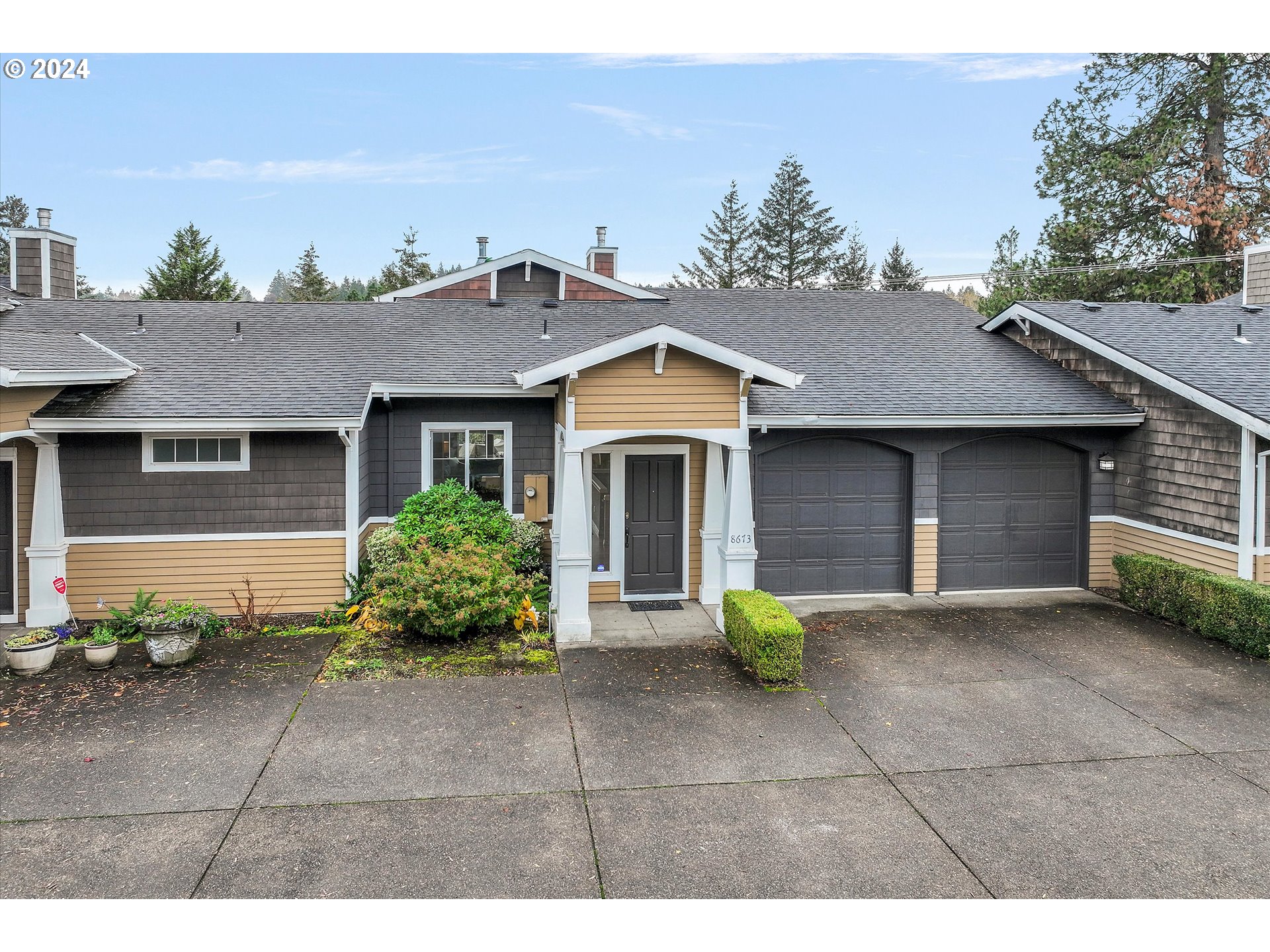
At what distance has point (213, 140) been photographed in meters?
30.8

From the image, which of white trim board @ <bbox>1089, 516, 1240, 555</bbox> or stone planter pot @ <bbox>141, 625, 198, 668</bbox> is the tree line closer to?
white trim board @ <bbox>1089, 516, 1240, 555</bbox>

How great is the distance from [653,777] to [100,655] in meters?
5.79

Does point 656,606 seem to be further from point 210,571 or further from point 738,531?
point 210,571

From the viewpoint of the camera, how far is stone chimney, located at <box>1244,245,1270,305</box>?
1443 cm

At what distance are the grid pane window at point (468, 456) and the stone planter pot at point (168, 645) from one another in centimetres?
369

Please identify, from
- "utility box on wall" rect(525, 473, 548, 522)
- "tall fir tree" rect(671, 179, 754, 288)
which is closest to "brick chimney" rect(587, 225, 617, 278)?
"utility box on wall" rect(525, 473, 548, 522)

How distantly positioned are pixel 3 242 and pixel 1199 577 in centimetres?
5955

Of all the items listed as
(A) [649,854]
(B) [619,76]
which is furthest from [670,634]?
(B) [619,76]

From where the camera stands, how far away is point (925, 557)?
11398 mm

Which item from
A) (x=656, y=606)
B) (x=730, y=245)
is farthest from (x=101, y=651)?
(x=730, y=245)

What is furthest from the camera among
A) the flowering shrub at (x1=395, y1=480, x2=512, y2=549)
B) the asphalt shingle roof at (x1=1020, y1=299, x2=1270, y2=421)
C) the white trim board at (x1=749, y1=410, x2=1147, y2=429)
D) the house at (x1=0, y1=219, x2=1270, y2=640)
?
the white trim board at (x1=749, y1=410, x2=1147, y2=429)

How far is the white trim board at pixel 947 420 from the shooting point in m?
10.5

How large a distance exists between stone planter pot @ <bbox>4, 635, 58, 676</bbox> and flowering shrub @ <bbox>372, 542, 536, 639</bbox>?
3.12 meters

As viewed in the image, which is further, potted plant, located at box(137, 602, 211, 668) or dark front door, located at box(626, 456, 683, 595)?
dark front door, located at box(626, 456, 683, 595)
